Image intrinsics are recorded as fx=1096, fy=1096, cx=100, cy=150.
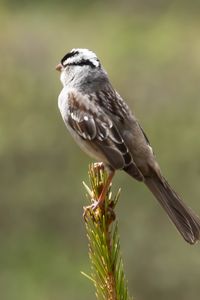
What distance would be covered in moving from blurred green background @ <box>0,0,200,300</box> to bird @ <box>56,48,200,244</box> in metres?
3.70

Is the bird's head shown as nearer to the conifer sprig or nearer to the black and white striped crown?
the black and white striped crown

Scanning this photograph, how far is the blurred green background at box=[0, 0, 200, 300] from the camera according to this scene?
9656mm

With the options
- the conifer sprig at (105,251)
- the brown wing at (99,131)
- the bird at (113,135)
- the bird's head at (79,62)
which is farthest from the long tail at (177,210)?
the bird's head at (79,62)

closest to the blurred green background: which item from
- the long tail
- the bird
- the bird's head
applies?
the bird's head

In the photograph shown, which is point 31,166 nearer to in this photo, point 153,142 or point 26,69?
point 153,142

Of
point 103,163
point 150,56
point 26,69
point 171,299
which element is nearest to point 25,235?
point 171,299

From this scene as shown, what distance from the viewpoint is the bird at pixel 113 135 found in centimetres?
525

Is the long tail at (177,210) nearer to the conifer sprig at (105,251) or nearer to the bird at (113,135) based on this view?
the bird at (113,135)

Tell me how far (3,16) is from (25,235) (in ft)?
17.6

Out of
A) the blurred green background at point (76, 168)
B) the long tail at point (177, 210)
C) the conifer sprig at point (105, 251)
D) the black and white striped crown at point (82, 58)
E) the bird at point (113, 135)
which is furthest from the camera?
the blurred green background at point (76, 168)

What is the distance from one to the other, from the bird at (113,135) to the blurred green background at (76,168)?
370cm

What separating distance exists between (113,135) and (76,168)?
527 centimetres

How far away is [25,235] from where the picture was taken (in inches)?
401

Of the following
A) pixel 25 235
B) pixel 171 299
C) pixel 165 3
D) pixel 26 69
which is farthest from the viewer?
pixel 165 3
